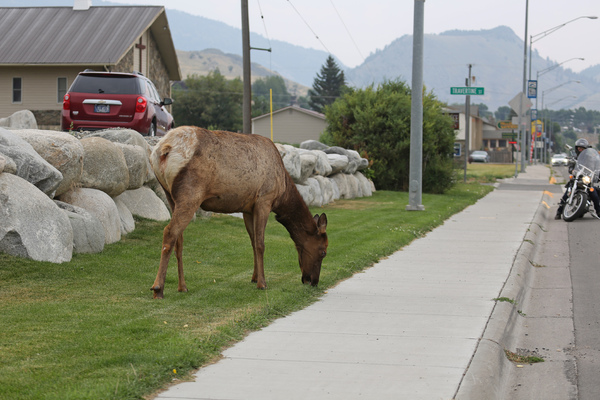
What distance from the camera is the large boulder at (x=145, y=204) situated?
13.7m

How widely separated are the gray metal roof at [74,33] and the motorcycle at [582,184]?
20.7 metres

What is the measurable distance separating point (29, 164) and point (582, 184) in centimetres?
1413

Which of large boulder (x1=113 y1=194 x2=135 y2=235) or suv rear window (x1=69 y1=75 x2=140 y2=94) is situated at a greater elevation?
suv rear window (x1=69 y1=75 x2=140 y2=94)

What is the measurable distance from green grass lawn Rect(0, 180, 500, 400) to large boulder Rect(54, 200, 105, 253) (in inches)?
7.8

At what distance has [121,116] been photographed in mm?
18172

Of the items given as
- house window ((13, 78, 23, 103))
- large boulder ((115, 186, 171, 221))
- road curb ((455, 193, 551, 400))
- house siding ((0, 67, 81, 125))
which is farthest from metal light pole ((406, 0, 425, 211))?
house window ((13, 78, 23, 103))

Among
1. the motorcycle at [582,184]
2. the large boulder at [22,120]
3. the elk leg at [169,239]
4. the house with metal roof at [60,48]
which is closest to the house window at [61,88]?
the house with metal roof at [60,48]

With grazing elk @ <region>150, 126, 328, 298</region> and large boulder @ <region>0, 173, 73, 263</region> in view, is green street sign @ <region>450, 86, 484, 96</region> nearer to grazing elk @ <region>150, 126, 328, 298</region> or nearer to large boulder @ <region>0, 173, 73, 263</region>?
grazing elk @ <region>150, 126, 328, 298</region>

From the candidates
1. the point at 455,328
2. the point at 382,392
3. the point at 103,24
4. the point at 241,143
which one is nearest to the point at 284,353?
the point at 382,392

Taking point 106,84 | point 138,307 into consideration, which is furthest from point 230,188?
point 106,84

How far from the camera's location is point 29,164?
32.7 feet

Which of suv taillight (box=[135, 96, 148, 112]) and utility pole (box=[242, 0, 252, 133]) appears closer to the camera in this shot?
suv taillight (box=[135, 96, 148, 112])

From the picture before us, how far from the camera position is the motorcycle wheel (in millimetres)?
19328

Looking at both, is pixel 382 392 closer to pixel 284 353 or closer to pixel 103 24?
pixel 284 353
